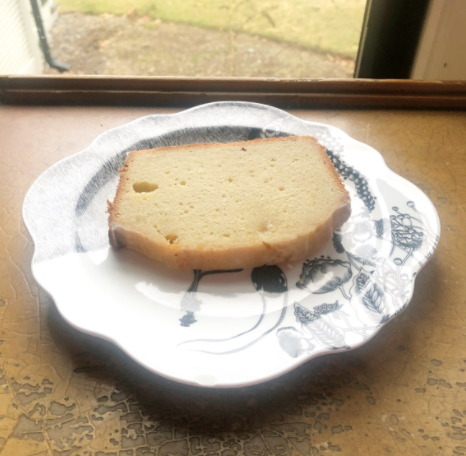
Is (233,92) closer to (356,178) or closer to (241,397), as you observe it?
(356,178)

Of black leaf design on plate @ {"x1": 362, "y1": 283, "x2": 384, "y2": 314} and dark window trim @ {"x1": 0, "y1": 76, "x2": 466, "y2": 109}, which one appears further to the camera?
dark window trim @ {"x1": 0, "y1": 76, "x2": 466, "y2": 109}

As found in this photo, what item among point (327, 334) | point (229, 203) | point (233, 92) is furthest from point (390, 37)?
point (327, 334)

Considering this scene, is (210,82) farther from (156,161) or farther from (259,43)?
(259,43)

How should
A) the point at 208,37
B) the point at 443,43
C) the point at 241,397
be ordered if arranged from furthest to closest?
the point at 208,37 → the point at 443,43 → the point at 241,397

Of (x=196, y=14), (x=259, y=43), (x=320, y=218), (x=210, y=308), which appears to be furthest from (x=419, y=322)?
(x=196, y=14)

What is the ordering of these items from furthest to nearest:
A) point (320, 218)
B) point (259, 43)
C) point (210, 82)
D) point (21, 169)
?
point (259, 43), point (210, 82), point (21, 169), point (320, 218)

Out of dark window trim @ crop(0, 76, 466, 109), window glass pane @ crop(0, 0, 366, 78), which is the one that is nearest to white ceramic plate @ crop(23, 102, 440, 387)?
dark window trim @ crop(0, 76, 466, 109)

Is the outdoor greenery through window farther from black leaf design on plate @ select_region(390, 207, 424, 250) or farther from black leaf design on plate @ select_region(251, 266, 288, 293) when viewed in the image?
black leaf design on plate @ select_region(251, 266, 288, 293)
